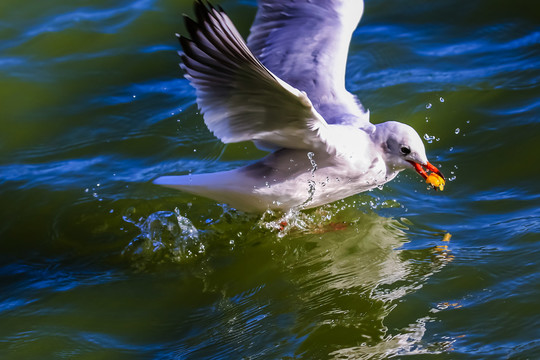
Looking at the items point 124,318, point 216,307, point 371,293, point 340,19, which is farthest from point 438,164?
point 124,318

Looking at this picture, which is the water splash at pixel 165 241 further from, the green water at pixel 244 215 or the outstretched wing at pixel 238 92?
the outstretched wing at pixel 238 92

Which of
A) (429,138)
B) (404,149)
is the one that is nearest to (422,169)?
(404,149)

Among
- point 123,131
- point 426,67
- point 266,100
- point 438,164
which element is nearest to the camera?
point 266,100

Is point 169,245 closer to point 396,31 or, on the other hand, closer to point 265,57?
point 265,57

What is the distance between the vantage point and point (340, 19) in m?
4.87

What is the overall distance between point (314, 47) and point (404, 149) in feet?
3.02

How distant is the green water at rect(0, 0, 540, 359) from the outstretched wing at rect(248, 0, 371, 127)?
0.64 m

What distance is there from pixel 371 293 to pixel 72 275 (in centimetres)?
163

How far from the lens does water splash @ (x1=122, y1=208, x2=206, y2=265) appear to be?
4.36 metres

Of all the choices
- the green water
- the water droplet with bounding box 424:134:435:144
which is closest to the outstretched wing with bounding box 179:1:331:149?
the green water

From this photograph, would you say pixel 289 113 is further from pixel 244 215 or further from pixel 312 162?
pixel 244 215

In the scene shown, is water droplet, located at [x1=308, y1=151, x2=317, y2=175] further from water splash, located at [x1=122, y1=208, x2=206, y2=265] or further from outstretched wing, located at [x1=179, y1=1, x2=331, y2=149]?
water splash, located at [x1=122, y1=208, x2=206, y2=265]

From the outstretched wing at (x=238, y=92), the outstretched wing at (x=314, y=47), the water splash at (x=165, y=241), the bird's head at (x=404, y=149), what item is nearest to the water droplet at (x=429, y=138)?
the outstretched wing at (x=314, y=47)

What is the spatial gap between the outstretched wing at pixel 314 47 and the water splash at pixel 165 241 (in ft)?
3.37
